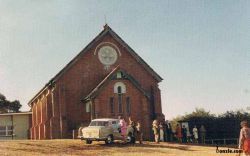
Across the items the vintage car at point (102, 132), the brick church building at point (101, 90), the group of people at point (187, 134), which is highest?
the brick church building at point (101, 90)

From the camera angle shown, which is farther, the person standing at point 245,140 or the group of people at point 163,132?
the group of people at point 163,132

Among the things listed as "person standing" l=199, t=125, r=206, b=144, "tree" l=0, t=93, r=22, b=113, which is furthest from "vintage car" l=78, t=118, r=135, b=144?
"tree" l=0, t=93, r=22, b=113

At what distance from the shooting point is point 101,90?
3922cm

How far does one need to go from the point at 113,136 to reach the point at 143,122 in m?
10.1

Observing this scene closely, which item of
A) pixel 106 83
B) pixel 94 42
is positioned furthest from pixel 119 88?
pixel 94 42

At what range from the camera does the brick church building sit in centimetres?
3978

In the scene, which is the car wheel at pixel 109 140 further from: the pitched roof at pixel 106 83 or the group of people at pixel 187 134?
the pitched roof at pixel 106 83

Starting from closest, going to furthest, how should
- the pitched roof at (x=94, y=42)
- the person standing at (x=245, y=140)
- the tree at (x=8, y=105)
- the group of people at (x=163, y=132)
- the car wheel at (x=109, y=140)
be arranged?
1. the person standing at (x=245, y=140)
2. the car wheel at (x=109, y=140)
3. the group of people at (x=163, y=132)
4. the pitched roof at (x=94, y=42)
5. the tree at (x=8, y=105)

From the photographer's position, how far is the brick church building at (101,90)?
39781 mm

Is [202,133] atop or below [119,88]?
below

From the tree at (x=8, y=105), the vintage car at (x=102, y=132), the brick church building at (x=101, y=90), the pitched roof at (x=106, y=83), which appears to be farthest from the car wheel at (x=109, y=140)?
the tree at (x=8, y=105)

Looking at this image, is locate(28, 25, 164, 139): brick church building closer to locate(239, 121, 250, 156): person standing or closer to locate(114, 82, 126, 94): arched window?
locate(114, 82, 126, 94): arched window

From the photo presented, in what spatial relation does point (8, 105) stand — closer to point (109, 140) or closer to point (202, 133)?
point (202, 133)

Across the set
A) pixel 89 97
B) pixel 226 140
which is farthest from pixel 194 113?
pixel 89 97
